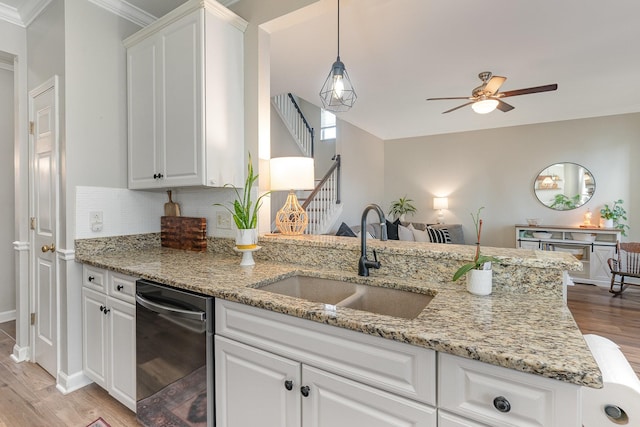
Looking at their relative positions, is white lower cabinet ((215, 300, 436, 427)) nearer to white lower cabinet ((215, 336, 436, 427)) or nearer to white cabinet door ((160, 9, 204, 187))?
white lower cabinet ((215, 336, 436, 427))

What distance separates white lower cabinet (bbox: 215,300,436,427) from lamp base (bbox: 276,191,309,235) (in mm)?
878

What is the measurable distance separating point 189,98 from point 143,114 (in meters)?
0.50

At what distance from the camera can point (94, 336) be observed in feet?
6.48

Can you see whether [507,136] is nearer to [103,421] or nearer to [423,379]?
[423,379]

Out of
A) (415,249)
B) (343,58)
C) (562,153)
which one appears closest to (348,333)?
(415,249)

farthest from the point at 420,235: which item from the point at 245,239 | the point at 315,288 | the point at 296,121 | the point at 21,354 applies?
the point at 21,354

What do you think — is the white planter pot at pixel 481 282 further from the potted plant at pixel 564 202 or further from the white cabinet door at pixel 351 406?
the potted plant at pixel 564 202

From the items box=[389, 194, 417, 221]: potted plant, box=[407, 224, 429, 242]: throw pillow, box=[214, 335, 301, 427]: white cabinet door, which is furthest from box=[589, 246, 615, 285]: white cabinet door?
box=[214, 335, 301, 427]: white cabinet door

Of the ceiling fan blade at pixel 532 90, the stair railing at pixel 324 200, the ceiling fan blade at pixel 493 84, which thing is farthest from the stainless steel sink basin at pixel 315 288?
the stair railing at pixel 324 200

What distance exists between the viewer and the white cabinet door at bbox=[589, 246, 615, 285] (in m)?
4.74

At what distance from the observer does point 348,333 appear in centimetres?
102

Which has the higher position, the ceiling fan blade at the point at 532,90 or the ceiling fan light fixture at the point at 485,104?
the ceiling fan blade at the point at 532,90

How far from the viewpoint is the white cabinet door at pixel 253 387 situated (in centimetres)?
116

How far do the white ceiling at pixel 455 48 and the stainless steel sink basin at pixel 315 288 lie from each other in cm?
153
